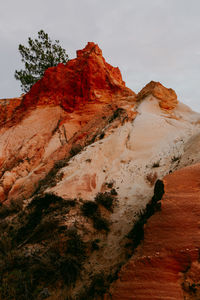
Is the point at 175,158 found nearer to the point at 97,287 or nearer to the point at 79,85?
the point at 97,287

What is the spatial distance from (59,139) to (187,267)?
9.32 metres

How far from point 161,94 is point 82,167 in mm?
6860

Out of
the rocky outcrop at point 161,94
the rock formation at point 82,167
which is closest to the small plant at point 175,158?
the rock formation at point 82,167

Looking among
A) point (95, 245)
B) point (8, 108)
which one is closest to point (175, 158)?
point (95, 245)

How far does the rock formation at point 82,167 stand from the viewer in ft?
12.1

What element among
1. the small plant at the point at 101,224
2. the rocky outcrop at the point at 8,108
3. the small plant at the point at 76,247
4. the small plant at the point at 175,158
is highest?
the rocky outcrop at the point at 8,108

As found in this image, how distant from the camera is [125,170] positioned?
6375 mm

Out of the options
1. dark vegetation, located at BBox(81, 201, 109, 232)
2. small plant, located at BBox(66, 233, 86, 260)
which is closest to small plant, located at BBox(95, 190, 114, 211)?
dark vegetation, located at BBox(81, 201, 109, 232)

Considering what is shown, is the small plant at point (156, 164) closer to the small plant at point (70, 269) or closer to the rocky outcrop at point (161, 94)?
the small plant at point (70, 269)

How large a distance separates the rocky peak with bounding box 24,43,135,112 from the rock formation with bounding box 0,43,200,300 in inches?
2.7

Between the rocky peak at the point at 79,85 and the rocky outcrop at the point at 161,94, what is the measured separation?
129 cm

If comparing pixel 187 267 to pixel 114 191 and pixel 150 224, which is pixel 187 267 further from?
pixel 114 191

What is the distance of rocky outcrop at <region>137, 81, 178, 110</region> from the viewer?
33.6 feet

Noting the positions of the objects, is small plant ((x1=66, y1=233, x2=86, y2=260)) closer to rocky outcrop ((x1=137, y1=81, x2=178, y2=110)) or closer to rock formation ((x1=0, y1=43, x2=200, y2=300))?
rock formation ((x1=0, y1=43, x2=200, y2=300))
